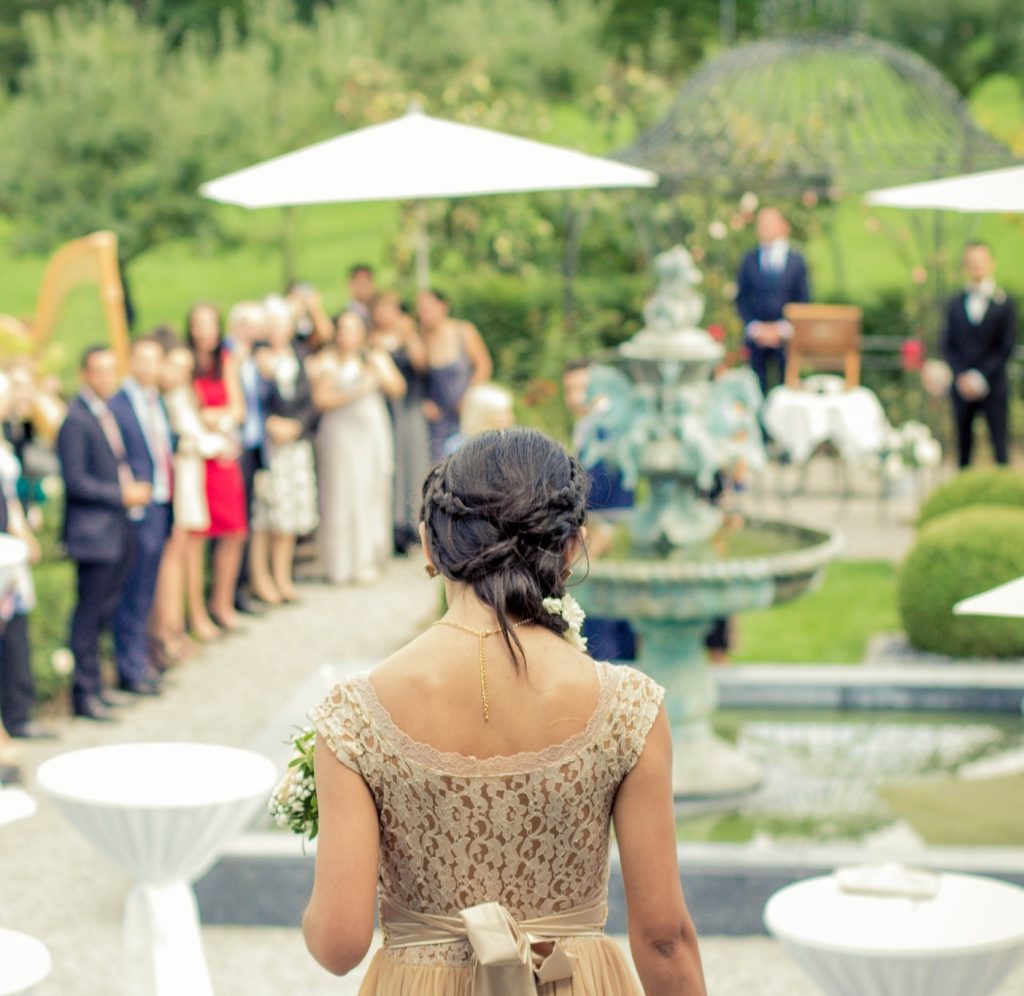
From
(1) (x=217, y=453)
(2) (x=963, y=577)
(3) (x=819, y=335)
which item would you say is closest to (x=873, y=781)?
(2) (x=963, y=577)

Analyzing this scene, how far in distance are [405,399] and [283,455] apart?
5.09 ft

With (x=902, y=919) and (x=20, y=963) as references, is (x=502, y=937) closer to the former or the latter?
(x=20, y=963)

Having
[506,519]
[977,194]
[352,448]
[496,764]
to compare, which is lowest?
[352,448]

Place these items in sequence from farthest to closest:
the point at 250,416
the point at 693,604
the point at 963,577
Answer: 1. the point at 250,416
2. the point at 963,577
3. the point at 693,604

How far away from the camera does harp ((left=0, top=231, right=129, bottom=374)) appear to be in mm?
12688

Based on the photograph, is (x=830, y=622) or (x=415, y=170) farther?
(x=830, y=622)

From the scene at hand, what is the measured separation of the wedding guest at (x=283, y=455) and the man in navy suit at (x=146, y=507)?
5.95ft

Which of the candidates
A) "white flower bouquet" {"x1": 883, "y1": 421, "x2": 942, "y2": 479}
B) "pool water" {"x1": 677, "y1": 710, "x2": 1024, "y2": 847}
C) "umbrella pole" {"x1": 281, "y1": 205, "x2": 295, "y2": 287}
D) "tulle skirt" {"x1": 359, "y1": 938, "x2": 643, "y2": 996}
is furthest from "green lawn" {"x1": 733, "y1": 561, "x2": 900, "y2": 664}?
"umbrella pole" {"x1": 281, "y1": 205, "x2": 295, "y2": 287}

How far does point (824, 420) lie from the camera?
13836 millimetres

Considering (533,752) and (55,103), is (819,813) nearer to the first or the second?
(533,752)

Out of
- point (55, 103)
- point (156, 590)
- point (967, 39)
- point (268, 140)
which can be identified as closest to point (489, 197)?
point (268, 140)

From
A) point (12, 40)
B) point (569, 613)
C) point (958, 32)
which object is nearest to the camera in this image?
point (569, 613)

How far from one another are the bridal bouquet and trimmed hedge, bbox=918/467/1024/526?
27.1 ft

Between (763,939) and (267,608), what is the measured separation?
5.84m
